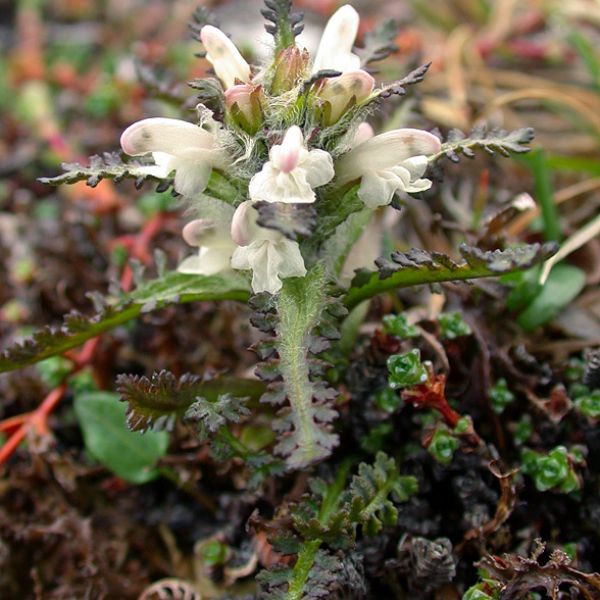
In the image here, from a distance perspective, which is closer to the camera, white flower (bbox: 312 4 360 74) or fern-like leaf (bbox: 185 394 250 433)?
fern-like leaf (bbox: 185 394 250 433)

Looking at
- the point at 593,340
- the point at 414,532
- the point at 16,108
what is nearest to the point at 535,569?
the point at 414,532

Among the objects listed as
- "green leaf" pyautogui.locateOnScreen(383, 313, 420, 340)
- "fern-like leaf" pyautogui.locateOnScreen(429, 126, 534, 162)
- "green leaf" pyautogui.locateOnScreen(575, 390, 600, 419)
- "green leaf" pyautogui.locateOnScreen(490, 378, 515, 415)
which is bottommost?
"green leaf" pyautogui.locateOnScreen(490, 378, 515, 415)

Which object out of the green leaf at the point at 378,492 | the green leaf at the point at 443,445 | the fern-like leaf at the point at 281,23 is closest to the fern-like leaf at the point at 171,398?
the green leaf at the point at 378,492

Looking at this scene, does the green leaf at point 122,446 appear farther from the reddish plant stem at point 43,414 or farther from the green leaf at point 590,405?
the green leaf at point 590,405

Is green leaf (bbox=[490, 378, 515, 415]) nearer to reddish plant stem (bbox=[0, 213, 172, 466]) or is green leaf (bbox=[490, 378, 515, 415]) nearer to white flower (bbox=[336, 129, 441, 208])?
white flower (bbox=[336, 129, 441, 208])

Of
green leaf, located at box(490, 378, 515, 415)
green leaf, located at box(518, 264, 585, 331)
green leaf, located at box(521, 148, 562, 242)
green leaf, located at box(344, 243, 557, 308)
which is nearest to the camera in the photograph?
green leaf, located at box(344, 243, 557, 308)

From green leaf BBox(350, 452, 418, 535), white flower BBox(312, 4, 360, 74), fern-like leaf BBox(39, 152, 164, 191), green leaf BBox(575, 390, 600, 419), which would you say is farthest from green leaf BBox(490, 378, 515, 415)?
fern-like leaf BBox(39, 152, 164, 191)
